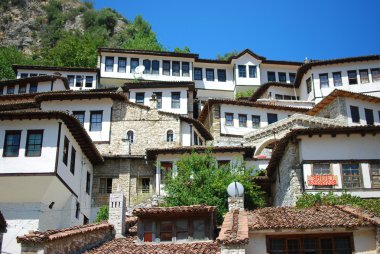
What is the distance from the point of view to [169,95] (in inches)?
1789

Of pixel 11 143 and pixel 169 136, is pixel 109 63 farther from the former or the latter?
pixel 11 143

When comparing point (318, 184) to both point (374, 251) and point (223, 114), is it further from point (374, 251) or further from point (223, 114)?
point (223, 114)

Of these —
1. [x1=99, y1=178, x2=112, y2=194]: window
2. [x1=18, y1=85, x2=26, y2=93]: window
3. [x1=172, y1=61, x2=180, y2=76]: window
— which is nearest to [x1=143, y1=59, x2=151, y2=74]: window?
[x1=172, y1=61, x2=180, y2=76]: window

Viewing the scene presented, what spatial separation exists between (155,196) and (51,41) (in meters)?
67.4

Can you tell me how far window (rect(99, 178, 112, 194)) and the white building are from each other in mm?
5548

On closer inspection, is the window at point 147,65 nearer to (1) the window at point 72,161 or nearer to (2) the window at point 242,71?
(2) the window at point 242,71

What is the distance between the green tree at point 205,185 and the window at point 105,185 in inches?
298

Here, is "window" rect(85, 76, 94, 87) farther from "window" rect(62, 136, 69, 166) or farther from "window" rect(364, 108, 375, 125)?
Result: "window" rect(364, 108, 375, 125)

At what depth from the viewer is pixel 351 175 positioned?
84.5 feet

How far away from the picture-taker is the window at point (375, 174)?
25516mm

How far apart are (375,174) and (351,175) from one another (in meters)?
1.24

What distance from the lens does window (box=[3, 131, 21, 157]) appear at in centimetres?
2577

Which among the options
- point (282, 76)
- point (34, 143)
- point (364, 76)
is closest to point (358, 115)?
point (364, 76)

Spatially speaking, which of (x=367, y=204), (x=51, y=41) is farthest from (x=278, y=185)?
(x=51, y=41)
